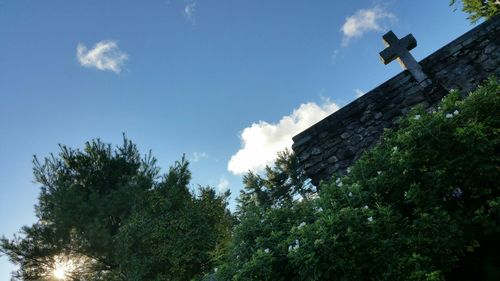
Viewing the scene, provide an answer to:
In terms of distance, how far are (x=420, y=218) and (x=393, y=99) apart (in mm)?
3417

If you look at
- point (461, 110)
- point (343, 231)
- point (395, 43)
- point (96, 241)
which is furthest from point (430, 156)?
point (96, 241)

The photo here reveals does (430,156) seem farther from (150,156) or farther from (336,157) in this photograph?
(150,156)

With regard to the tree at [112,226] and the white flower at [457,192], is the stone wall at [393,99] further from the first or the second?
the tree at [112,226]

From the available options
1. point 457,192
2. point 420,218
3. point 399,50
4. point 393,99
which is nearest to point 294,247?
point 420,218

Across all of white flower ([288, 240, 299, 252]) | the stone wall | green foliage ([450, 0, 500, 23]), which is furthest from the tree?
green foliage ([450, 0, 500, 23])

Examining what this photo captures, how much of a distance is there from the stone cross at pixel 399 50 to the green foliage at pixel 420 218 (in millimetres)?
2642

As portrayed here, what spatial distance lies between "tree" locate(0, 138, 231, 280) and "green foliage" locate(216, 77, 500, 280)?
763 centimetres

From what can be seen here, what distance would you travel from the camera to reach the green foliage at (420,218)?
2617 millimetres

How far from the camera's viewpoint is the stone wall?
212 inches

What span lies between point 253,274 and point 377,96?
406cm

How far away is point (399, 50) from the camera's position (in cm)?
614

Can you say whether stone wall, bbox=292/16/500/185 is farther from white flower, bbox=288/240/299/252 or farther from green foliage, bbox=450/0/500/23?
green foliage, bbox=450/0/500/23

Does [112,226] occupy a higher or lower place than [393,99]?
higher

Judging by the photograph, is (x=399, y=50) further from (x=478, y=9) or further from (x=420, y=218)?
(x=478, y=9)
